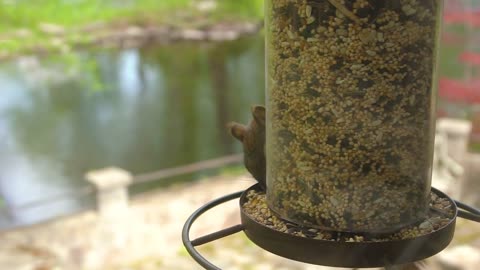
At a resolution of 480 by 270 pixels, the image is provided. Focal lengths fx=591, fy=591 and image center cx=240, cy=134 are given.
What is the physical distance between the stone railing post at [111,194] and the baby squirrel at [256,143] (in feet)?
9.98

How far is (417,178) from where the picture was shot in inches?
38.6

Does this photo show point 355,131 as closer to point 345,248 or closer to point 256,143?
point 345,248

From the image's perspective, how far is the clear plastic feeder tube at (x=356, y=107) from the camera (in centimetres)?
90

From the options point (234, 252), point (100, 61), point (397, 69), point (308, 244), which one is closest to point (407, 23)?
point (397, 69)

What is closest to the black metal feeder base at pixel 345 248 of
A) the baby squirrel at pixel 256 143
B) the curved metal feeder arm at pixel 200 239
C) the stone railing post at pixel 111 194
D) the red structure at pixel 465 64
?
the curved metal feeder arm at pixel 200 239

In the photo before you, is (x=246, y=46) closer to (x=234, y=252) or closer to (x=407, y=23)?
(x=234, y=252)

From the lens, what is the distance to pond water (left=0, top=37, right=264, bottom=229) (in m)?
4.80

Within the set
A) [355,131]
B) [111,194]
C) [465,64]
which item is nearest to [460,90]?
[465,64]

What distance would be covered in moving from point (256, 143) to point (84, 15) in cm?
390

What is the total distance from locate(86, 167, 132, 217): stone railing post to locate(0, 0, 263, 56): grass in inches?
45.6

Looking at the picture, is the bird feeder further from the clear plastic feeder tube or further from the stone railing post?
the stone railing post

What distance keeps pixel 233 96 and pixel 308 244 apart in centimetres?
492

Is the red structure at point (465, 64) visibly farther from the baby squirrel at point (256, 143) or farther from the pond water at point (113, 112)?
the baby squirrel at point (256, 143)

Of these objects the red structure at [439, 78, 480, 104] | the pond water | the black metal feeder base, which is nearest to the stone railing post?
the pond water
